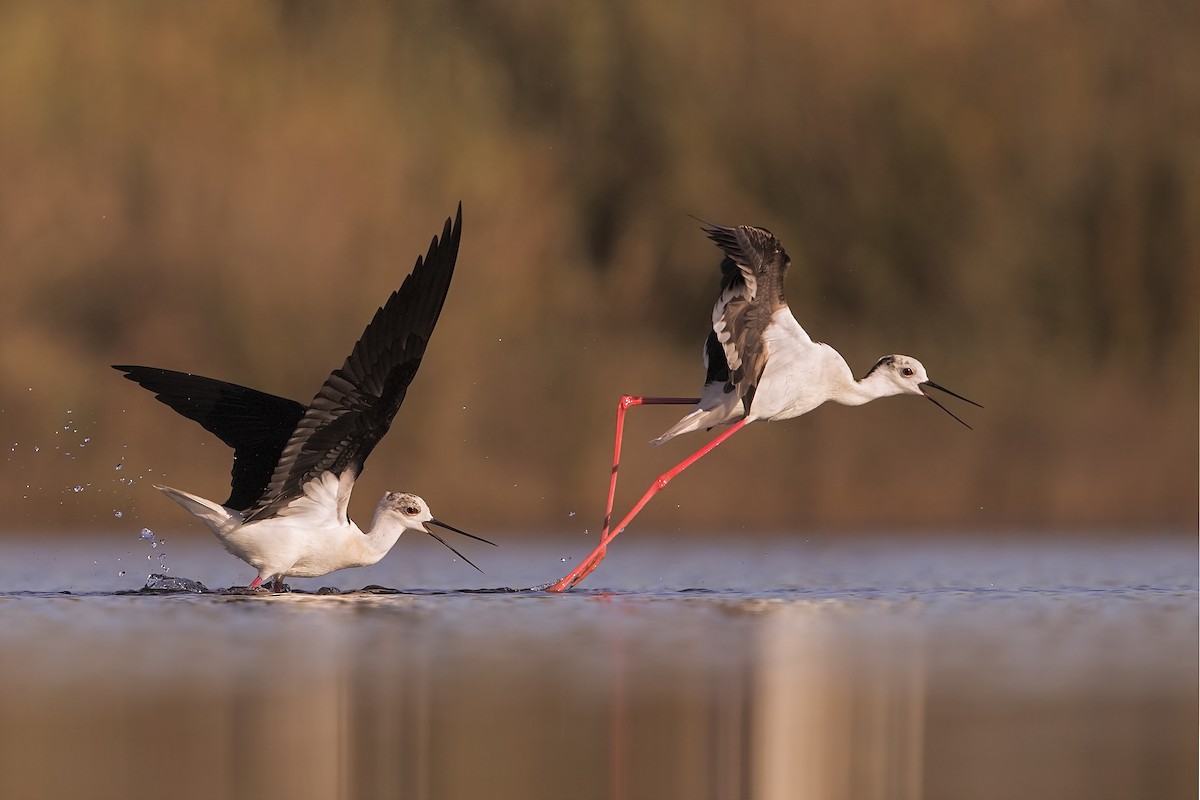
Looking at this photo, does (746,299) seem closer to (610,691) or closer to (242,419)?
(242,419)

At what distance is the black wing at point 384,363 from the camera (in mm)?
12695

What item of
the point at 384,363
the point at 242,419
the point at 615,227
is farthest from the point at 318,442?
the point at 615,227

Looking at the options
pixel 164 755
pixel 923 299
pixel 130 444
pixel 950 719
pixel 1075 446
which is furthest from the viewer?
pixel 923 299

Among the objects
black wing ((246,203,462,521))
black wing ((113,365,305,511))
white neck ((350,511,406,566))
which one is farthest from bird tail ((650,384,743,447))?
black wing ((246,203,462,521))

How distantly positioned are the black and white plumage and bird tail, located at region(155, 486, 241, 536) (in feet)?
11.2

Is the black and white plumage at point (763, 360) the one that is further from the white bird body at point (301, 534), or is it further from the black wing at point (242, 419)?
the black wing at point (242, 419)

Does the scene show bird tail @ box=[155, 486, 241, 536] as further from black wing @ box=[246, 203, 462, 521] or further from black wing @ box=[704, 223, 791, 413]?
black wing @ box=[704, 223, 791, 413]

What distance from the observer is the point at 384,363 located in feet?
42.1

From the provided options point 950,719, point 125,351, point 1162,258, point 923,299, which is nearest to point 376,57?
point 125,351

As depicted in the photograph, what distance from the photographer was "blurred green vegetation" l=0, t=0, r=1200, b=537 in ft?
93.6

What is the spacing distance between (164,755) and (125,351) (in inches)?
873

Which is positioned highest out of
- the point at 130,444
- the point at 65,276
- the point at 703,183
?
the point at 703,183

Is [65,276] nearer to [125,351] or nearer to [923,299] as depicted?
[125,351]

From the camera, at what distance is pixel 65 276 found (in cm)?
3050
